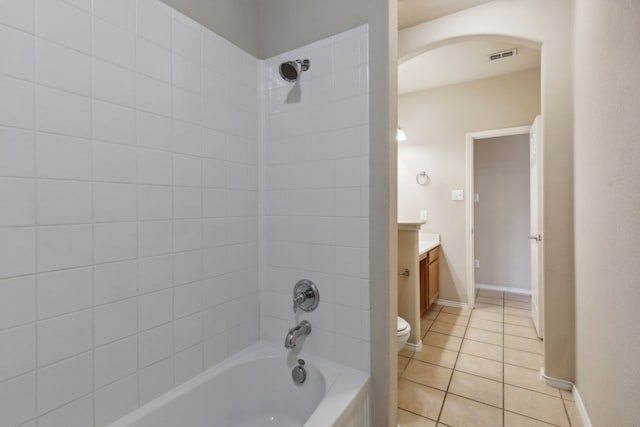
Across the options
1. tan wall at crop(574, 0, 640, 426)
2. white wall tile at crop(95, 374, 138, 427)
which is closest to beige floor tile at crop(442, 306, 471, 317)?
tan wall at crop(574, 0, 640, 426)

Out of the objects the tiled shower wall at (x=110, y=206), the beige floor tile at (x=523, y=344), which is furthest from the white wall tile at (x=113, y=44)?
the beige floor tile at (x=523, y=344)

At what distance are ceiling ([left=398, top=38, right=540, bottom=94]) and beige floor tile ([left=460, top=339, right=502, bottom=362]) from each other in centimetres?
263

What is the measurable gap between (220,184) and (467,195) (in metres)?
2.99

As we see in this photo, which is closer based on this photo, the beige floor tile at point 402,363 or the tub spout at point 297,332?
the tub spout at point 297,332

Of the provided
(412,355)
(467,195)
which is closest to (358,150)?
(412,355)

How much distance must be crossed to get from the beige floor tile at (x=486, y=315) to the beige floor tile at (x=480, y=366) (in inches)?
36.8

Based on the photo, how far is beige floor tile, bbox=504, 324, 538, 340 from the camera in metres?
2.70

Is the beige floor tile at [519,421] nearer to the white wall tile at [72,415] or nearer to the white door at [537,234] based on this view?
the white door at [537,234]

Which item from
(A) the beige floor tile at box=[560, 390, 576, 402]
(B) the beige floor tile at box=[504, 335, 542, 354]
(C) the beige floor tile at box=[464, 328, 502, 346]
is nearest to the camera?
Answer: (A) the beige floor tile at box=[560, 390, 576, 402]

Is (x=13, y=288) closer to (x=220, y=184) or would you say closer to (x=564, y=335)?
(x=220, y=184)

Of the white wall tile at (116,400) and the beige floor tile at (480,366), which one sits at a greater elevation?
the white wall tile at (116,400)

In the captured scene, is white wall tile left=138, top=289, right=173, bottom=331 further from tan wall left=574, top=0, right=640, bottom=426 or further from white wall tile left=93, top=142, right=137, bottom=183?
tan wall left=574, top=0, right=640, bottom=426

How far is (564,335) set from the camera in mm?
1896

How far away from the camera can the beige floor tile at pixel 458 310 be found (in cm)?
326
